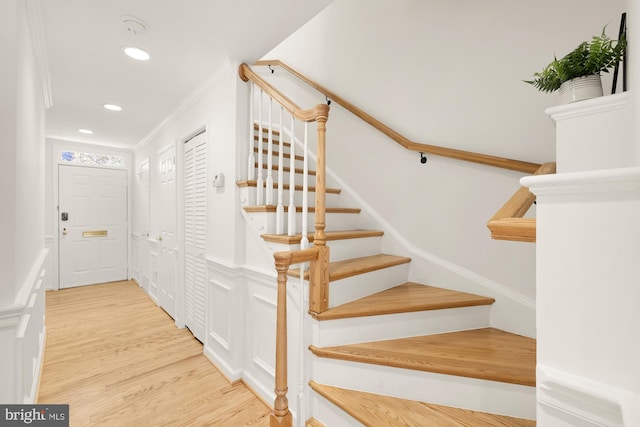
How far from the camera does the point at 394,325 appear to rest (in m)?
1.50

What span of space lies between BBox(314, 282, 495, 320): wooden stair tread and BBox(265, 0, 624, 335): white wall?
16cm

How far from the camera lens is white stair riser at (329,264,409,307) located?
1.54m

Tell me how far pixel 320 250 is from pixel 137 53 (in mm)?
2001

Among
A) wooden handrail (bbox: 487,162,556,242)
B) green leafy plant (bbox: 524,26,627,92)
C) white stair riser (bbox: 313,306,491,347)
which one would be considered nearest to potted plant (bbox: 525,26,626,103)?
green leafy plant (bbox: 524,26,627,92)

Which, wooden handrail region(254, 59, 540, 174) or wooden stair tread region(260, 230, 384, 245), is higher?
wooden handrail region(254, 59, 540, 174)

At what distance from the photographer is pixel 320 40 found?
2.91m

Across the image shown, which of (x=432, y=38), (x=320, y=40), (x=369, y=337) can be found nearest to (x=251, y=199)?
(x=369, y=337)

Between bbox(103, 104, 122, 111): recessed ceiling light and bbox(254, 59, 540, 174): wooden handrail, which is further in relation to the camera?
bbox(103, 104, 122, 111): recessed ceiling light

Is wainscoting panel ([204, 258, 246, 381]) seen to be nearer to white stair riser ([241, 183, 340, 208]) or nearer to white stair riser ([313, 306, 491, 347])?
white stair riser ([241, 183, 340, 208])

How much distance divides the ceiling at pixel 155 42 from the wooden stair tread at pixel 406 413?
6.75 ft

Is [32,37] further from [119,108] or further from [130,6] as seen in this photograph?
[119,108]

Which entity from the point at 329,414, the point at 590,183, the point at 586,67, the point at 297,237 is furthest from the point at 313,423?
the point at 586,67

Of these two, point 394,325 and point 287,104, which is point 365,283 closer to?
point 394,325

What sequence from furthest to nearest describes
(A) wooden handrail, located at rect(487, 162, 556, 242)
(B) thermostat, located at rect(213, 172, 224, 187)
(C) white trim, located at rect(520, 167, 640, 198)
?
(B) thermostat, located at rect(213, 172, 224, 187), (A) wooden handrail, located at rect(487, 162, 556, 242), (C) white trim, located at rect(520, 167, 640, 198)
